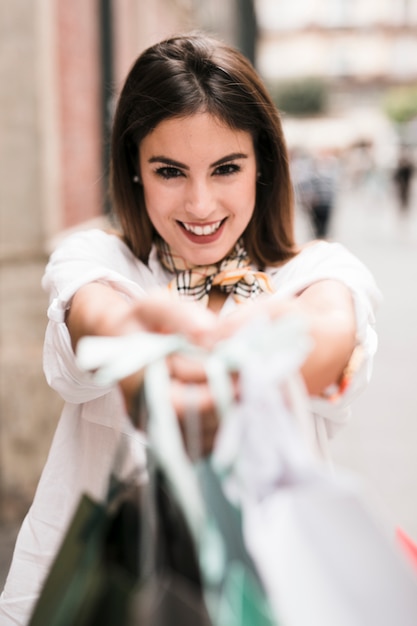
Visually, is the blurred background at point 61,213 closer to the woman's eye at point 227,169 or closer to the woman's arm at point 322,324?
the woman's arm at point 322,324

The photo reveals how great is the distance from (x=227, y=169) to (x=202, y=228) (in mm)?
129

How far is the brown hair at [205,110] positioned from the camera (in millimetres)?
1719

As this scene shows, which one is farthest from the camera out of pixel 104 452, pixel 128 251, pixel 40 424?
pixel 40 424

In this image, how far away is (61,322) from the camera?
5.08 feet

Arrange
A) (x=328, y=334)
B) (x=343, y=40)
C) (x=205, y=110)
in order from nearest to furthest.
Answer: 1. (x=328, y=334)
2. (x=205, y=110)
3. (x=343, y=40)

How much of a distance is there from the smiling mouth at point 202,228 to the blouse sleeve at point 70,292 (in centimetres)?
18

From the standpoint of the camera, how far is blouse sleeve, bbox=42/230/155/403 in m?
1.54

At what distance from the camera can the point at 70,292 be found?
153cm

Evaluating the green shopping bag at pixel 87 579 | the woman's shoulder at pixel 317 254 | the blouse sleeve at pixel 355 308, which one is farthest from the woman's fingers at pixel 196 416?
the woman's shoulder at pixel 317 254

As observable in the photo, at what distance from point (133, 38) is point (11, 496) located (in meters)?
4.26

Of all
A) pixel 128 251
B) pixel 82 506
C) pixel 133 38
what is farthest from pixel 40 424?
pixel 133 38

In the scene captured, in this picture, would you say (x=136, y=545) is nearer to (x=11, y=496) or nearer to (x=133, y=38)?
(x=11, y=496)

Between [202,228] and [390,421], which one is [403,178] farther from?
[202,228]

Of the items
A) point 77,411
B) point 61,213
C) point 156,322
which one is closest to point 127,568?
point 156,322
